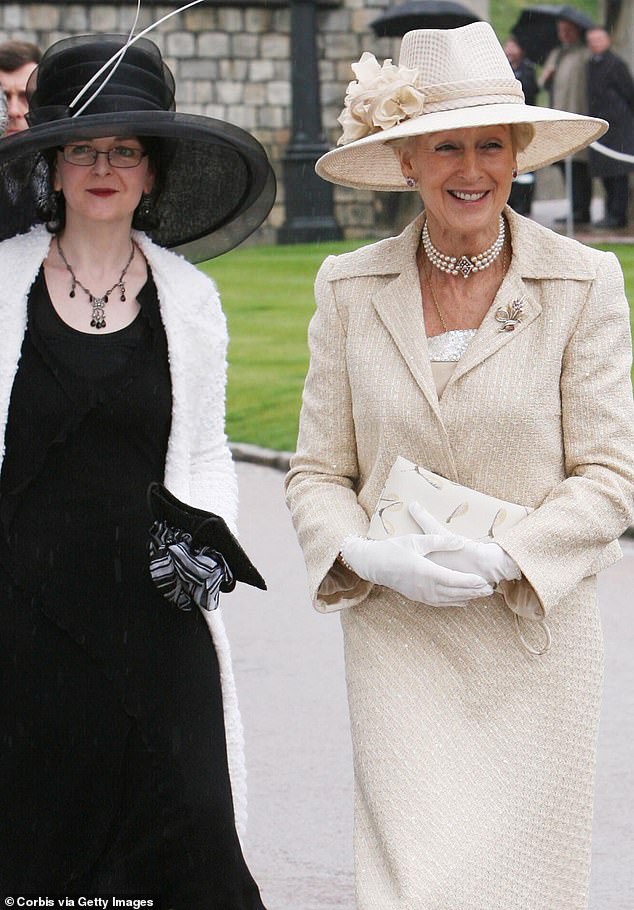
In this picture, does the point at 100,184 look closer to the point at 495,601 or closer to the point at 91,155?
the point at 91,155

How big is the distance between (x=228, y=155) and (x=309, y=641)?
11.0ft

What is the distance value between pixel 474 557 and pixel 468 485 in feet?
0.78

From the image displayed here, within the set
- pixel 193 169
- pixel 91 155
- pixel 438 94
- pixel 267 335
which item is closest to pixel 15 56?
pixel 193 169

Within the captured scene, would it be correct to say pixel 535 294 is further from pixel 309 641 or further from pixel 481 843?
pixel 309 641

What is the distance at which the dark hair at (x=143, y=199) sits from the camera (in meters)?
3.60

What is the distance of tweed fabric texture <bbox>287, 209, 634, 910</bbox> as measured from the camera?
3.22m

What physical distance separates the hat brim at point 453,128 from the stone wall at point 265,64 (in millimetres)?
21593

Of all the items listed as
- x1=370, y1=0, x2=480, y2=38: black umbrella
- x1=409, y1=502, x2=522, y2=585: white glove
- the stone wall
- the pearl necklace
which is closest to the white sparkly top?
the pearl necklace

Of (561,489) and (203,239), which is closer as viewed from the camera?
(561,489)

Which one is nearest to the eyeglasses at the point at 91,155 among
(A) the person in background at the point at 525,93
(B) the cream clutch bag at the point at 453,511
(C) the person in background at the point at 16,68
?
(B) the cream clutch bag at the point at 453,511

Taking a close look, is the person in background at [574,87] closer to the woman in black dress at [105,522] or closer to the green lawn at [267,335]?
the green lawn at [267,335]

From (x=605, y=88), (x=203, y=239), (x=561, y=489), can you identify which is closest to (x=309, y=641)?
(x=203, y=239)

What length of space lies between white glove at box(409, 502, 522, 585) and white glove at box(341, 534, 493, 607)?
1 cm

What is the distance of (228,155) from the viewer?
3729 millimetres
